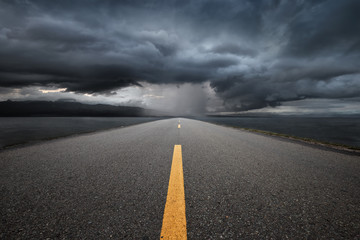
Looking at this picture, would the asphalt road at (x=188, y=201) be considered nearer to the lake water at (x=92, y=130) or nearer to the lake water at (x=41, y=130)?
the lake water at (x=41, y=130)

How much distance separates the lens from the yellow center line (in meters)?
1.44

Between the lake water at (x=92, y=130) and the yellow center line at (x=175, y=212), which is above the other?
the yellow center line at (x=175, y=212)

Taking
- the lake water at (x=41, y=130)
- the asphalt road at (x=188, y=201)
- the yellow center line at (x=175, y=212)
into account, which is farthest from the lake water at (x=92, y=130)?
the yellow center line at (x=175, y=212)

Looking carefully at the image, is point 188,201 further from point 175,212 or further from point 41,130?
point 41,130

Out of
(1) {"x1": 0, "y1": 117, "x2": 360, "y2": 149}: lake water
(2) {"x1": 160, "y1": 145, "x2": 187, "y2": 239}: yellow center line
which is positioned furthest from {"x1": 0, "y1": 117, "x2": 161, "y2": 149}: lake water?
(2) {"x1": 160, "y1": 145, "x2": 187, "y2": 239}: yellow center line

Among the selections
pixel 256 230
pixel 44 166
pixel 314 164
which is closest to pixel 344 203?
pixel 256 230

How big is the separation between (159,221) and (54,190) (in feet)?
6.16

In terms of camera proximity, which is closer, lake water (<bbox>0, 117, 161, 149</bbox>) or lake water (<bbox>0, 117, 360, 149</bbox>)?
lake water (<bbox>0, 117, 161, 149</bbox>)

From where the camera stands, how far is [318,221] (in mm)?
1674

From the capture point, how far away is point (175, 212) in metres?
1.77

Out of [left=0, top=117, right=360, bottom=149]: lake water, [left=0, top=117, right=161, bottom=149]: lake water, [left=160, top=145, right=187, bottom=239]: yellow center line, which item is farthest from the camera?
[left=0, top=117, right=360, bottom=149]: lake water

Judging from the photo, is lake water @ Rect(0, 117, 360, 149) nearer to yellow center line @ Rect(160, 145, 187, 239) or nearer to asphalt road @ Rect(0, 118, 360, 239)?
asphalt road @ Rect(0, 118, 360, 239)

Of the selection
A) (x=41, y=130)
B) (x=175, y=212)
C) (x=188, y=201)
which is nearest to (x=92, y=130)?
(x=41, y=130)

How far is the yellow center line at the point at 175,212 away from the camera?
144 cm
